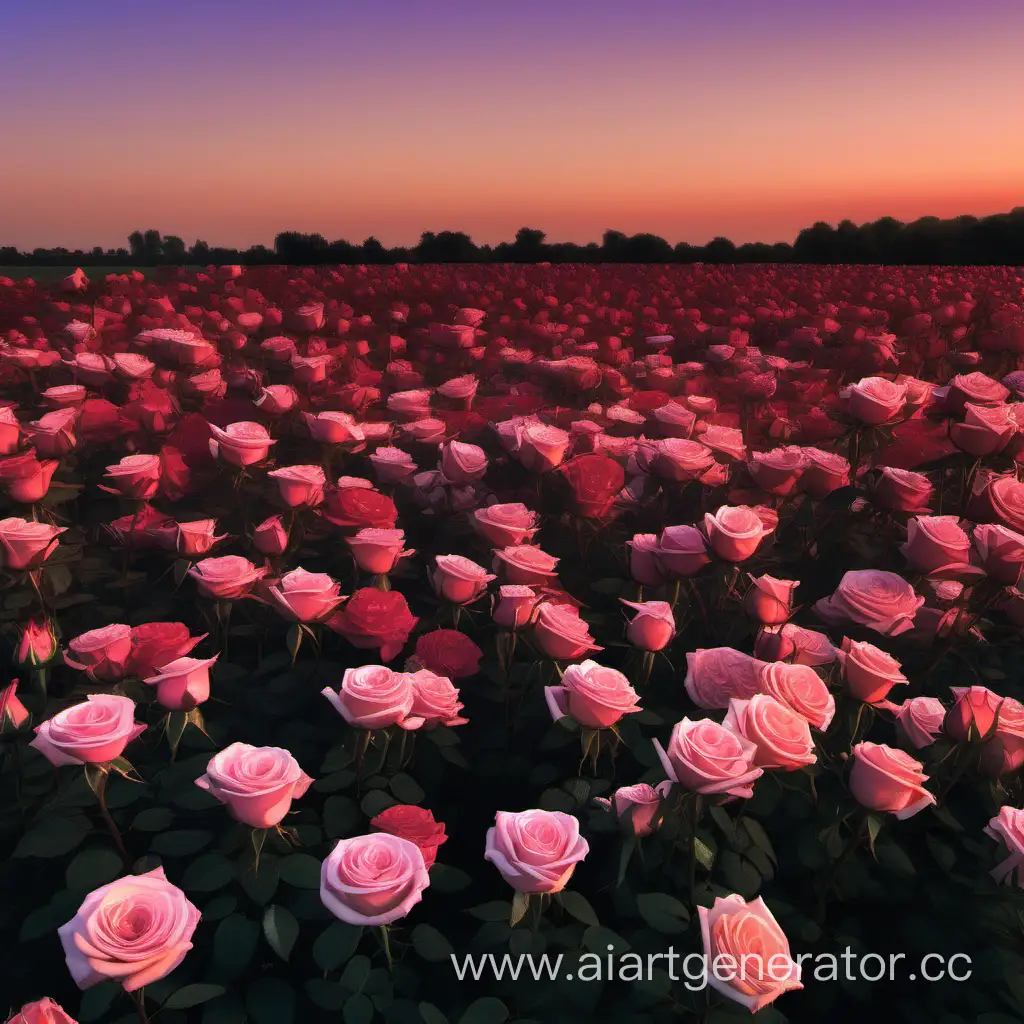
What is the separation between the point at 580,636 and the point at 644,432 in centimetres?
215

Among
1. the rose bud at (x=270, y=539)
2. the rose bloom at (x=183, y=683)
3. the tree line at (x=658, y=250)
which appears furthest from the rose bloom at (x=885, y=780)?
the tree line at (x=658, y=250)

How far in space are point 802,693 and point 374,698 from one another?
3.38 feet

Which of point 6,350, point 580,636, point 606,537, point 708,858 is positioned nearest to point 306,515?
point 606,537

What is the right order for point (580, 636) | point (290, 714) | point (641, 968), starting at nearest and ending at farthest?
point (641, 968) → point (580, 636) → point (290, 714)

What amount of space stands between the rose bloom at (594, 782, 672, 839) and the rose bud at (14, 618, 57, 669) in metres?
1.75

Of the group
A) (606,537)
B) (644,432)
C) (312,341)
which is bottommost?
(606,537)

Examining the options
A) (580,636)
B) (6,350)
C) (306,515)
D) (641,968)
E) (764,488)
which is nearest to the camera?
(641,968)

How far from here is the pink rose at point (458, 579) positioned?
7.88ft

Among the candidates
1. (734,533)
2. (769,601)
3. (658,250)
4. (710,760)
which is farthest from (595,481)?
(658,250)

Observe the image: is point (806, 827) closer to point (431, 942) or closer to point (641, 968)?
point (641, 968)

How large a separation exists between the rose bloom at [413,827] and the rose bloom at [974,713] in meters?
1.32

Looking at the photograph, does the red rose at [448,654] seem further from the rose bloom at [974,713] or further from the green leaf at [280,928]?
the rose bloom at [974,713]

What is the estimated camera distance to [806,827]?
221 centimetres

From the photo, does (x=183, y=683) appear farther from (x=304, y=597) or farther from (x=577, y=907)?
(x=577, y=907)
